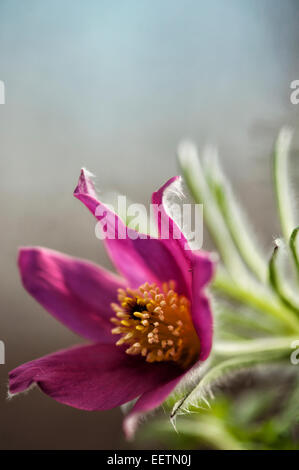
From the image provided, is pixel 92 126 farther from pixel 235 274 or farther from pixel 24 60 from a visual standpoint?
pixel 235 274

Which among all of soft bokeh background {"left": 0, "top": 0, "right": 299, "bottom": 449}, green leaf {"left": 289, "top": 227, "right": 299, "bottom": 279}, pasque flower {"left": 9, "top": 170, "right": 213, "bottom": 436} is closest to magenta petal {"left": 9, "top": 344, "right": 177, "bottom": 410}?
pasque flower {"left": 9, "top": 170, "right": 213, "bottom": 436}

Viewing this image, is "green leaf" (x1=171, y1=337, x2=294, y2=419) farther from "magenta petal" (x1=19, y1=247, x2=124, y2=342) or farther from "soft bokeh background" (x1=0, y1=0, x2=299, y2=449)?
"soft bokeh background" (x1=0, y1=0, x2=299, y2=449)

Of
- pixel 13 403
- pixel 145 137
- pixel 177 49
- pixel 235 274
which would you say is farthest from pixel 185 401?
pixel 177 49

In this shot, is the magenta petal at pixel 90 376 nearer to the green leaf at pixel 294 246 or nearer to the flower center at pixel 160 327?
the flower center at pixel 160 327

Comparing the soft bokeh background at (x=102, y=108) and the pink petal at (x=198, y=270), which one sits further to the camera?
the soft bokeh background at (x=102, y=108)

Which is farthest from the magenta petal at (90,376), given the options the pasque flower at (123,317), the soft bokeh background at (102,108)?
the soft bokeh background at (102,108)
